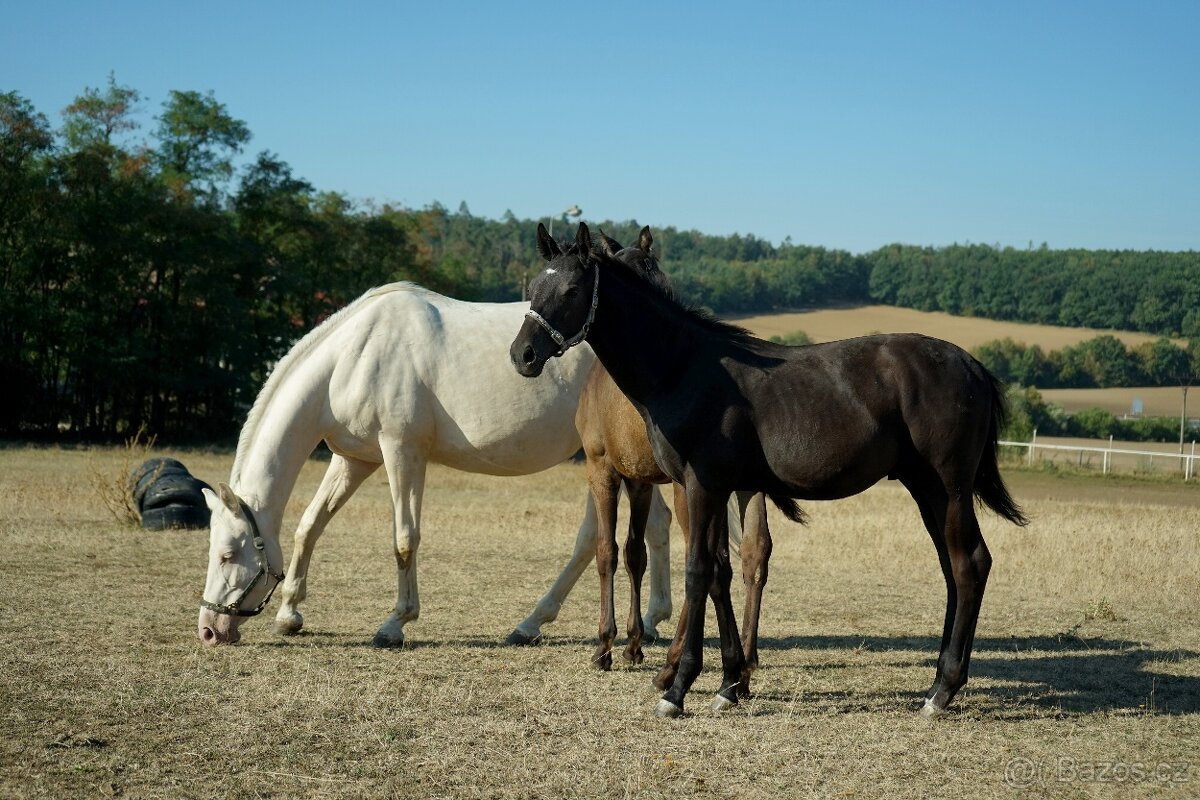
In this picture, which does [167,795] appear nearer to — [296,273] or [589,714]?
[589,714]

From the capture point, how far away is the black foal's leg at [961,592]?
6.04 meters

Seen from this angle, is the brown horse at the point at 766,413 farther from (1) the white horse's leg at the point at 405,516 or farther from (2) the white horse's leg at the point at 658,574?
(1) the white horse's leg at the point at 405,516

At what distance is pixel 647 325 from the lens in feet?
20.2

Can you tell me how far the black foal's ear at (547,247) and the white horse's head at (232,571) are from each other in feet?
9.41

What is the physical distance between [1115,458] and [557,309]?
40.9 metres

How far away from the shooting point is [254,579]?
7.43 m

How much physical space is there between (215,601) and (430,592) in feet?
9.79

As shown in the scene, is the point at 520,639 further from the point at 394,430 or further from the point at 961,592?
the point at 961,592

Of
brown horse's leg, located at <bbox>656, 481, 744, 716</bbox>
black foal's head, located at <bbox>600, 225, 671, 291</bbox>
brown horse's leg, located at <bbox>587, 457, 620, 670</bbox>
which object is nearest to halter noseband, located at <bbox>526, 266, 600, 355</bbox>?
black foal's head, located at <bbox>600, 225, 671, 291</bbox>

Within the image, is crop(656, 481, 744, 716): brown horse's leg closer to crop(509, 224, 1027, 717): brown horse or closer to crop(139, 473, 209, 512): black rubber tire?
crop(509, 224, 1027, 717): brown horse

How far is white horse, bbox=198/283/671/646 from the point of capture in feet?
24.9

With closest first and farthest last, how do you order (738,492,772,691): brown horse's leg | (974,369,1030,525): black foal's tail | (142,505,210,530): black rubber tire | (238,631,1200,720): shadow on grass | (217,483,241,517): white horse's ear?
(974,369,1030,525): black foal's tail
(238,631,1200,720): shadow on grass
(738,492,772,691): brown horse's leg
(217,483,241,517): white horse's ear
(142,505,210,530): black rubber tire

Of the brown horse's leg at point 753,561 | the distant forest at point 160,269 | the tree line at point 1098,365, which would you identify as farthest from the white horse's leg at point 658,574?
the tree line at point 1098,365

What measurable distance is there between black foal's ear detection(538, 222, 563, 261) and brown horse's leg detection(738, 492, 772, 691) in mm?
2141
